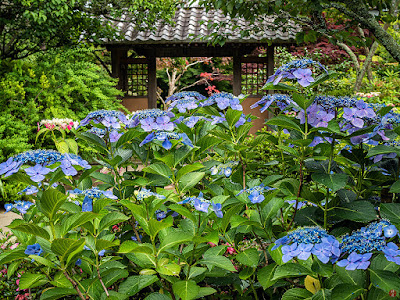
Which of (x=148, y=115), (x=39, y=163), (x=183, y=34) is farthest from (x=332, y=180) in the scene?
(x=183, y=34)

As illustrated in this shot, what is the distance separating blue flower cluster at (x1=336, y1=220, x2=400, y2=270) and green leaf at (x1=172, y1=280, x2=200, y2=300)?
1.40 ft

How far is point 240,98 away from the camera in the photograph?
5.61 feet

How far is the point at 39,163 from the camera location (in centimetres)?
124

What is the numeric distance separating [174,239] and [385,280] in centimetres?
55

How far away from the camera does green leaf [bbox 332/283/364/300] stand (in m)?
1.00

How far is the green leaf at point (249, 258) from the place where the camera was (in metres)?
1.27

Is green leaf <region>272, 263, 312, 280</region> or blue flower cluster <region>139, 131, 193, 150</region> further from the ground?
blue flower cluster <region>139, 131, 193, 150</region>

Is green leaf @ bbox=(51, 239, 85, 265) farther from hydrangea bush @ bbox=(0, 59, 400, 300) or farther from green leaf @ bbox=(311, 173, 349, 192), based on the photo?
green leaf @ bbox=(311, 173, 349, 192)

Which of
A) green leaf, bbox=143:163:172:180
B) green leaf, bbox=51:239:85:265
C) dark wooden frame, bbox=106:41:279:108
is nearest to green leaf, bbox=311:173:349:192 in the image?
green leaf, bbox=143:163:172:180

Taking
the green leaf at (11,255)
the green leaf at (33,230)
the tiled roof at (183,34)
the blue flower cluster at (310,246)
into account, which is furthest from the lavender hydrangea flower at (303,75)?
the tiled roof at (183,34)

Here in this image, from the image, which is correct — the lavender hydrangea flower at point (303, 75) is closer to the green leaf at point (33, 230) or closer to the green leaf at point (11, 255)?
the green leaf at point (33, 230)

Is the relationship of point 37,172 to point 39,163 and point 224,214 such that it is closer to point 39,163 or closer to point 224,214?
point 39,163

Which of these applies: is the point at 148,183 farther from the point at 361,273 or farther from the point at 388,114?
the point at 388,114

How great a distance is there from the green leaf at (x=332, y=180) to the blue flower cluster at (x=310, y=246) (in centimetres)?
25
